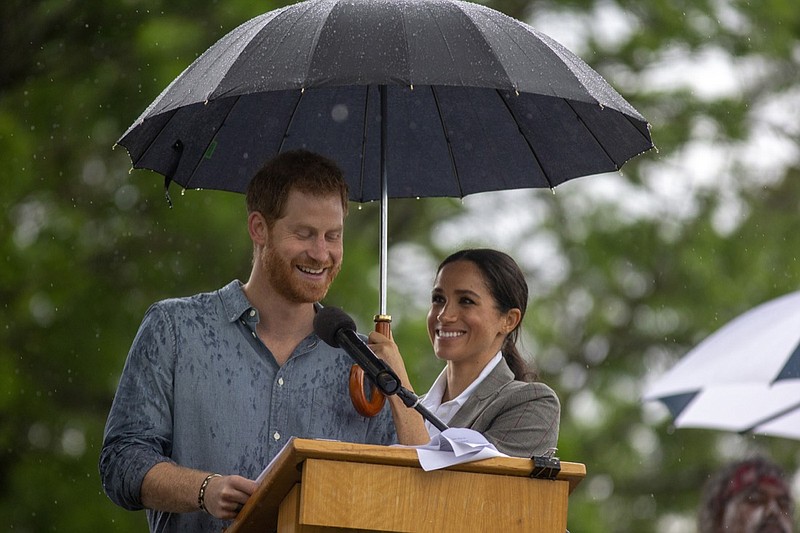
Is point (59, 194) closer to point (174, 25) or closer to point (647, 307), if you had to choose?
point (174, 25)

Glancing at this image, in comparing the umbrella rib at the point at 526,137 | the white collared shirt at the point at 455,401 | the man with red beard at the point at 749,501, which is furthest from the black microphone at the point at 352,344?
the man with red beard at the point at 749,501

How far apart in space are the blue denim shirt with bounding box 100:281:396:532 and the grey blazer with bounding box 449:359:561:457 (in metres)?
0.43

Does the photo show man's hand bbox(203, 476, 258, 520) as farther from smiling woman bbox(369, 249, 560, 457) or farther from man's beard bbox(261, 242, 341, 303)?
smiling woman bbox(369, 249, 560, 457)

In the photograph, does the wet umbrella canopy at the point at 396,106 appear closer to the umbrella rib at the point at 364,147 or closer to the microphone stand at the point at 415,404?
the umbrella rib at the point at 364,147

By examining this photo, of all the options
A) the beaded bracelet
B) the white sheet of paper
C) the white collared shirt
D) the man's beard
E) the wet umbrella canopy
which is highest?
the wet umbrella canopy

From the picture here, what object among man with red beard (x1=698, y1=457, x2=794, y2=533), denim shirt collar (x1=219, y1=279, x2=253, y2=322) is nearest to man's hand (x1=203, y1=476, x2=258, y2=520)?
denim shirt collar (x1=219, y1=279, x2=253, y2=322)

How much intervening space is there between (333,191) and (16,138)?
20.2ft

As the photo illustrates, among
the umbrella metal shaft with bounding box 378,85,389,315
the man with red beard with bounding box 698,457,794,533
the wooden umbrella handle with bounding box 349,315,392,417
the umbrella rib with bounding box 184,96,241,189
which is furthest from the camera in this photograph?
the man with red beard with bounding box 698,457,794,533

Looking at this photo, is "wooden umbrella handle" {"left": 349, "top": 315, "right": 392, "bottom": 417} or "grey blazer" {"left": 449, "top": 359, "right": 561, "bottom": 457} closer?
"wooden umbrella handle" {"left": 349, "top": 315, "right": 392, "bottom": 417}

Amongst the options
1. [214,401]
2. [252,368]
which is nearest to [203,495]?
[214,401]

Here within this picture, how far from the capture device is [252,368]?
4.52 m

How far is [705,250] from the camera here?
1571cm

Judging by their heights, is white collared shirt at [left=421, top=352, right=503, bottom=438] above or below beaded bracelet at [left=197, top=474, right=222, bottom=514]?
above

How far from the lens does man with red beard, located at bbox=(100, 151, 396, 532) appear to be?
4355mm
